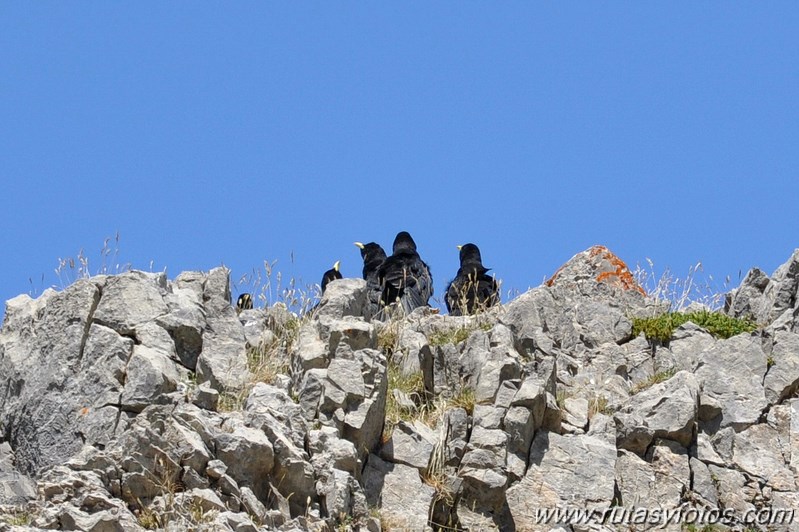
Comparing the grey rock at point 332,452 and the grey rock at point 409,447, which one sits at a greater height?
the grey rock at point 409,447

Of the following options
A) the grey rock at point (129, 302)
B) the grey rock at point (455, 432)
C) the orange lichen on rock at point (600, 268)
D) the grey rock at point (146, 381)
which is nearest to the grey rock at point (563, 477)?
the grey rock at point (455, 432)

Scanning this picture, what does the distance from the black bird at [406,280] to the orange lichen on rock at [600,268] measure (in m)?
2.26

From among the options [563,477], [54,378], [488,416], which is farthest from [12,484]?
[563,477]

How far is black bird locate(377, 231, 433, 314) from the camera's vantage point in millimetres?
22766

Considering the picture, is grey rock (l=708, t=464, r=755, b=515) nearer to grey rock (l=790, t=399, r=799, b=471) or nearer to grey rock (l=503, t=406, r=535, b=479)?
grey rock (l=790, t=399, r=799, b=471)

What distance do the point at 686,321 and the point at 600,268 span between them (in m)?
3.66

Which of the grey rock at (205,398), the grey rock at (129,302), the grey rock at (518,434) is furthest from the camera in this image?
the grey rock at (518,434)

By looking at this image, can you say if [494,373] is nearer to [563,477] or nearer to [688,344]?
[563,477]

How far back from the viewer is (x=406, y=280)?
23.5 metres

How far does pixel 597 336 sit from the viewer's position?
712 inches

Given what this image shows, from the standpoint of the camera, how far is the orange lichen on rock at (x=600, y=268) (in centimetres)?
2122

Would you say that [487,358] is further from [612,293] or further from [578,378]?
[612,293]

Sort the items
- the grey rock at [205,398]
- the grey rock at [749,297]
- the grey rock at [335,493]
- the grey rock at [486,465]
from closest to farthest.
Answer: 1. the grey rock at [335,493]
2. the grey rock at [205,398]
3. the grey rock at [486,465]
4. the grey rock at [749,297]

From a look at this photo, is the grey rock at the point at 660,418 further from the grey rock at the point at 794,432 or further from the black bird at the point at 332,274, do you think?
the black bird at the point at 332,274
